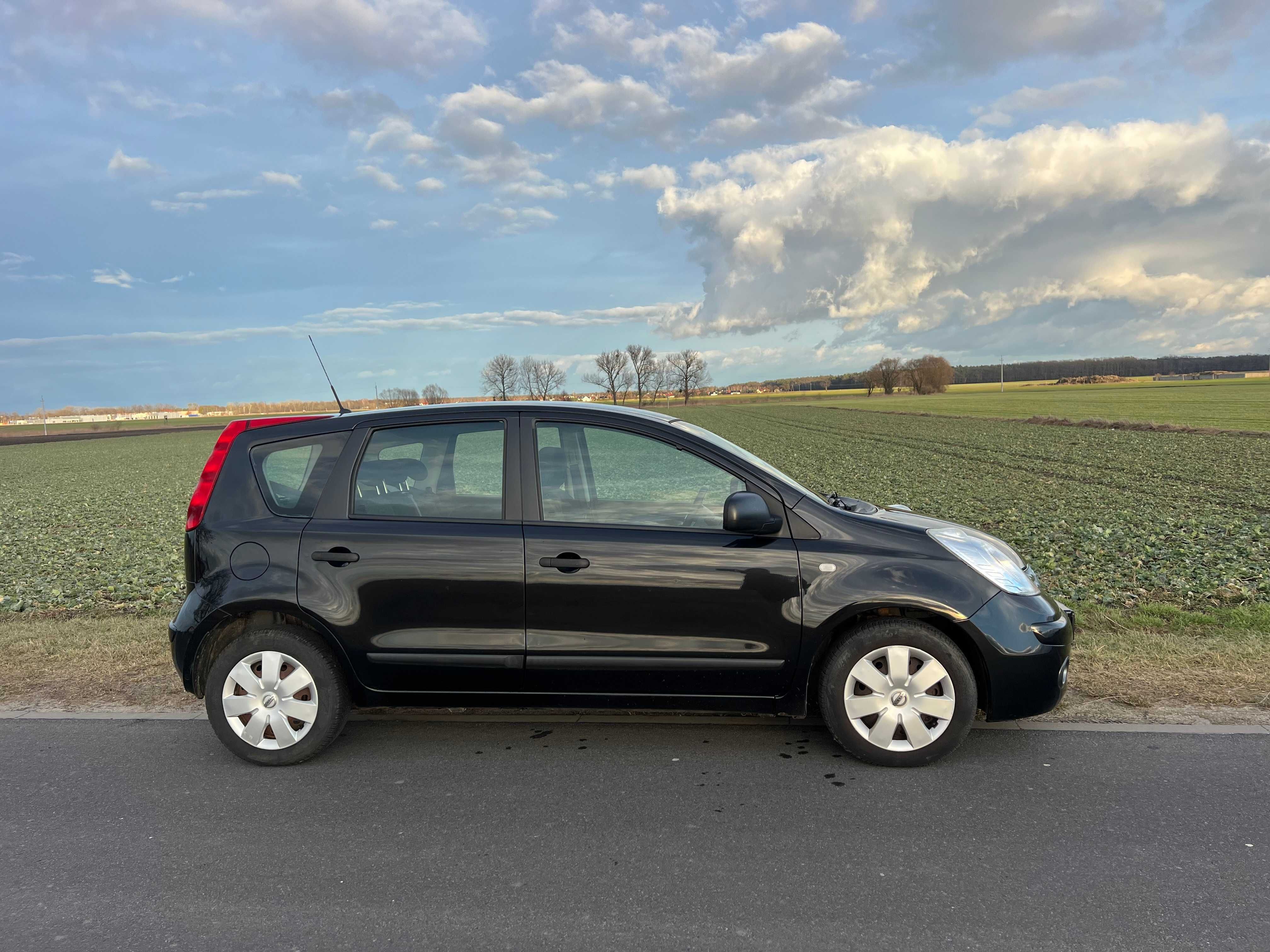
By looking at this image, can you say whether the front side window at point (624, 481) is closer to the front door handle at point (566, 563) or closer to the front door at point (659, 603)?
the front door at point (659, 603)

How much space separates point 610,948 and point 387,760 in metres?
1.88

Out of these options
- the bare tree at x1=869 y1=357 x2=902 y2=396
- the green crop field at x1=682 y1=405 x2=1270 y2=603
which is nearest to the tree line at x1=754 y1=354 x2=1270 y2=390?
the bare tree at x1=869 y1=357 x2=902 y2=396

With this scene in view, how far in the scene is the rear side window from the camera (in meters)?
4.20

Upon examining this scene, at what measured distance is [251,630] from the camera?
412 centimetres

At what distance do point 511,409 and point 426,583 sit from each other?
948 mm

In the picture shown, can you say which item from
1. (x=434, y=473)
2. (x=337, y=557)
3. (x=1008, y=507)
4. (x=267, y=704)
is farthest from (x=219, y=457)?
(x=1008, y=507)

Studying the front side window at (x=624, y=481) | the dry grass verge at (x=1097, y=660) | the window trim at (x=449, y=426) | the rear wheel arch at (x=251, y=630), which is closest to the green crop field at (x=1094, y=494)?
the dry grass verge at (x=1097, y=660)

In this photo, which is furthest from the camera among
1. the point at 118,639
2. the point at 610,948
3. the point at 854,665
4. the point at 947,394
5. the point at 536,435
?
the point at 947,394

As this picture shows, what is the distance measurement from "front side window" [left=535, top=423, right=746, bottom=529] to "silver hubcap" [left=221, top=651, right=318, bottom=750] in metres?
1.43

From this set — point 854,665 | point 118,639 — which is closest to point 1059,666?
point 854,665

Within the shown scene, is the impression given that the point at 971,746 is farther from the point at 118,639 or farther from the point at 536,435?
the point at 118,639

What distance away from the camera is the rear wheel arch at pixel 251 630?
4.06m

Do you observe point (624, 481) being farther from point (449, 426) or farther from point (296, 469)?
point (296, 469)

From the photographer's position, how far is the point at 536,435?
13.8ft
